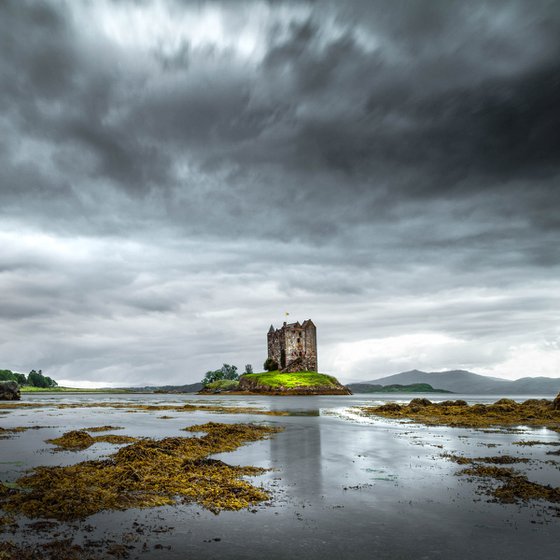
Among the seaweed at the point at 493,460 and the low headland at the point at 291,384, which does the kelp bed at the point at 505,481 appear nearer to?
the seaweed at the point at 493,460

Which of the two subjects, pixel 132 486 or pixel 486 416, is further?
pixel 486 416

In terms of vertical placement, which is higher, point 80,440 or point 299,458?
point 80,440

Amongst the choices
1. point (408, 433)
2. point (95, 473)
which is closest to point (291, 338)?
point (408, 433)

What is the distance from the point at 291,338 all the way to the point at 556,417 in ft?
415

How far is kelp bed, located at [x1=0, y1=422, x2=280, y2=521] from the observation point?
32.7 feet

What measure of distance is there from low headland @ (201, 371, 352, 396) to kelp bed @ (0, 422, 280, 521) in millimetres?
122940

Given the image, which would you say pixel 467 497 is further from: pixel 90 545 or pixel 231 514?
pixel 90 545

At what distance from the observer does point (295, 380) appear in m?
141

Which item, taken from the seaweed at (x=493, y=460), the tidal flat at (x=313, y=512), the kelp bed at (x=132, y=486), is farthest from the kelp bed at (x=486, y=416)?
the kelp bed at (x=132, y=486)

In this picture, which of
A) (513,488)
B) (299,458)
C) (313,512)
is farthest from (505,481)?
(299,458)

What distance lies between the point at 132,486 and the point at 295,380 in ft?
433

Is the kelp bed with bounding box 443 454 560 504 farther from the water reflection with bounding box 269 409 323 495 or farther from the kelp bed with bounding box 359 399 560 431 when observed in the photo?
the kelp bed with bounding box 359 399 560 431

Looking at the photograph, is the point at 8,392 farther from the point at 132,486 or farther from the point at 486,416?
the point at 132,486

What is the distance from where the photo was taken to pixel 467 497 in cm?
1134
